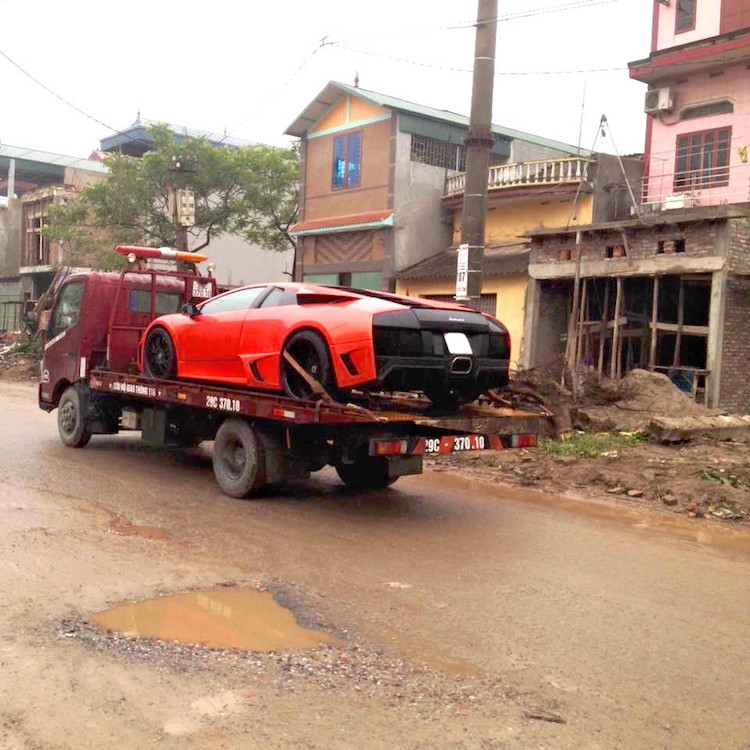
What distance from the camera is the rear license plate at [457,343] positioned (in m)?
7.13

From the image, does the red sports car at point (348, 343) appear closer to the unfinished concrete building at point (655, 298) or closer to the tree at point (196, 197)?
the unfinished concrete building at point (655, 298)

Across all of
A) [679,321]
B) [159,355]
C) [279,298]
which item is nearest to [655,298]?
[679,321]

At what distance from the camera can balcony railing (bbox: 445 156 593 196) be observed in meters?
19.2

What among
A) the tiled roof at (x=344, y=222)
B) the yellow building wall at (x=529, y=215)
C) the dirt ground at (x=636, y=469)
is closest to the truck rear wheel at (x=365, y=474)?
the dirt ground at (x=636, y=469)

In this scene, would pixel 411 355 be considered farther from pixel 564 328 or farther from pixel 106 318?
pixel 564 328

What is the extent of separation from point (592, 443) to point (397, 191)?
533 inches

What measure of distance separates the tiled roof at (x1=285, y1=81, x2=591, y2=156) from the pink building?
2145mm

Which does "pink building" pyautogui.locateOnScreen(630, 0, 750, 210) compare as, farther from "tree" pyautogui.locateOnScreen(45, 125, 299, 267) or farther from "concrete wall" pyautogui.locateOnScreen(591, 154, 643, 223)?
"tree" pyautogui.locateOnScreen(45, 125, 299, 267)

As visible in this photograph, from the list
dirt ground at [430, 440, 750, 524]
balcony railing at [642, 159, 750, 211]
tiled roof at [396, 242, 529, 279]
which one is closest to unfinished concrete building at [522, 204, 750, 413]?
tiled roof at [396, 242, 529, 279]

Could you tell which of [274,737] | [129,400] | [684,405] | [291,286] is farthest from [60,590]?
[684,405]

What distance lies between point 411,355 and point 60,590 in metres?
3.22

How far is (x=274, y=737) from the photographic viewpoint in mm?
3344

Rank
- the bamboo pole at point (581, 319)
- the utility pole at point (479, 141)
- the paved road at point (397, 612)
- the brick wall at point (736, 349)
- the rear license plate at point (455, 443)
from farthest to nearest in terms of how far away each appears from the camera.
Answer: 1. the bamboo pole at point (581, 319)
2. the brick wall at point (736, 349)
3. the utility pole at point (479, 141)
4. the rear license plate at point (455, 443)
5. the paved road at point (397, 612)

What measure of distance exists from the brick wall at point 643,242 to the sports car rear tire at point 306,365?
373 inches
